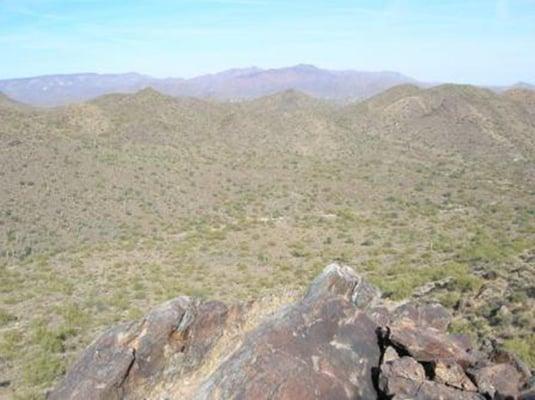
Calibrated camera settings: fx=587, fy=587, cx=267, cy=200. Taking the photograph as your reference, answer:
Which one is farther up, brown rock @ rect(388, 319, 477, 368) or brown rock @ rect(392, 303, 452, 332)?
brown rock @ rect(388, 319, 477, 368)

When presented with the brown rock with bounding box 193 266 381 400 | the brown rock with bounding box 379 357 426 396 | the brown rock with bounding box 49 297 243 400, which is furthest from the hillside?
the brown rock with bounding box 379 357 426 396

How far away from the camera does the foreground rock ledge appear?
8.66m

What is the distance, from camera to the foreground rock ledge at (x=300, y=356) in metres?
8.66

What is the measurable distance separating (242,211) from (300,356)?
30.5m

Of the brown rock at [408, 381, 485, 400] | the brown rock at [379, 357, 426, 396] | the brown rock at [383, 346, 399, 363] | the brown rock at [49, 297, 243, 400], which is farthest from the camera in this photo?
the brown rock at [49, 297, 243, 400]

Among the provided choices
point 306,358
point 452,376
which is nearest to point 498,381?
point 452,376

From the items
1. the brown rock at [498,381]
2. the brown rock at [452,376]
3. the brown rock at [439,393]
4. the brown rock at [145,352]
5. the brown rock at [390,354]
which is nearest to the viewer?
the brown rock at [439,393]

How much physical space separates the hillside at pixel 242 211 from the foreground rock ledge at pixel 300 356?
266 centimetres

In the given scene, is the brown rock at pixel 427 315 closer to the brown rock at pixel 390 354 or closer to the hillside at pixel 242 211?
the brown rock at pixel 390 354

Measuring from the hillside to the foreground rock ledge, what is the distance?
105 inches

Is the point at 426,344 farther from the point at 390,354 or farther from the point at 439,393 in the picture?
the point at 439,393

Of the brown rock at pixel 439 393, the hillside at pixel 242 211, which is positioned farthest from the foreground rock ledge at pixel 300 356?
the hillside at pixel 242 211

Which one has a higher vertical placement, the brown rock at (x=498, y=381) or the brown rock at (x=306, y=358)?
the brown rock at (x=306, y=358)

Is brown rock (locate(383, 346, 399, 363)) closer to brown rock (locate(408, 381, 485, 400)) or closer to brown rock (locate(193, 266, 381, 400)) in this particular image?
brown rock (locate(193, 266, 381, 400))
